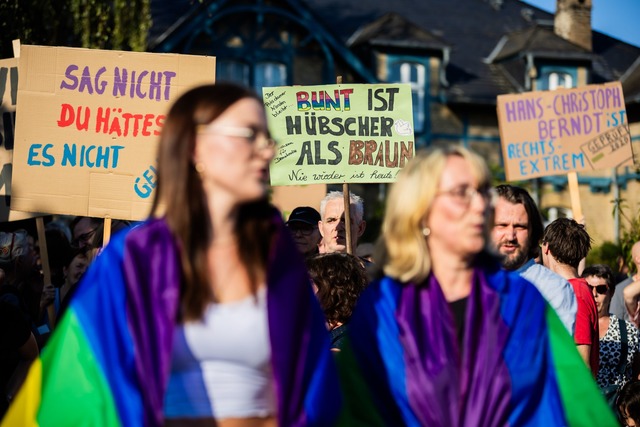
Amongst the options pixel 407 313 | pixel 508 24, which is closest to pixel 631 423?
pixel 407 313

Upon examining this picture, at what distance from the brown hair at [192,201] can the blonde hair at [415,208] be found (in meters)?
0.52

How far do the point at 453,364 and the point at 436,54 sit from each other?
26.0 m

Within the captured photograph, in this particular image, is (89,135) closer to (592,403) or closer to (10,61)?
(10,61)

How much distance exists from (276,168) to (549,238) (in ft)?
7.48

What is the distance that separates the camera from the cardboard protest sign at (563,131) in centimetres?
862

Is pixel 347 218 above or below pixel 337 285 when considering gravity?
above

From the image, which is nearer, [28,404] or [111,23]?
[28,404]

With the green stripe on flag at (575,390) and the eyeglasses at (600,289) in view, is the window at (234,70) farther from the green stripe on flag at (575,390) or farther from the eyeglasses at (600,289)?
the green stripe on flag at (575,390)

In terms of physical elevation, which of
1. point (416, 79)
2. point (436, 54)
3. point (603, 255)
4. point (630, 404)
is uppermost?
point (436, 54)

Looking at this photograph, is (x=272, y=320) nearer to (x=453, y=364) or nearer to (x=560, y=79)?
(x=453, y=364)

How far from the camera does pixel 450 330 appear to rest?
332 centimetres

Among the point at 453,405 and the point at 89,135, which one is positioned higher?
the point at 89,135

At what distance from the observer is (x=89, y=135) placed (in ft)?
21.9

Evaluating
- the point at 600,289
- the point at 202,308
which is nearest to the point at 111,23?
the point at 600,289
